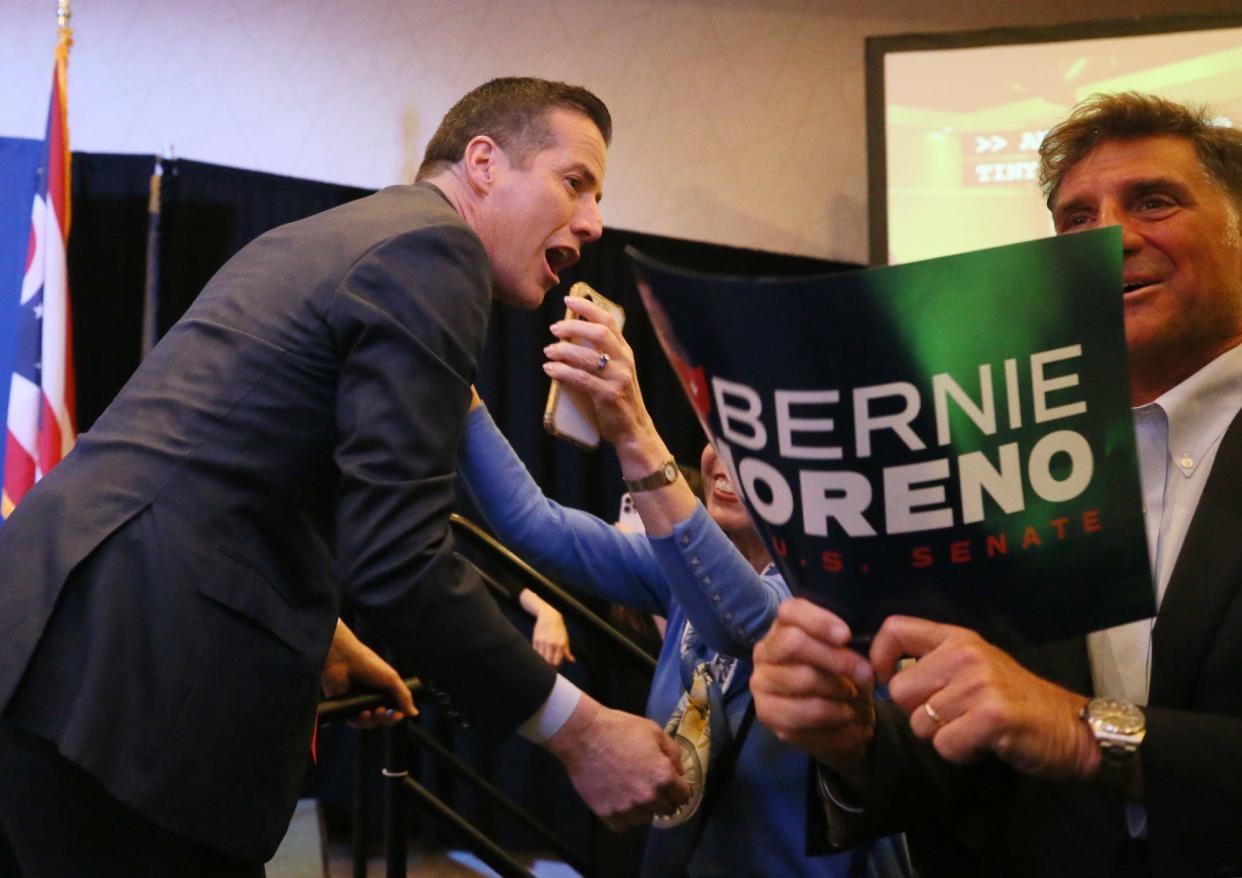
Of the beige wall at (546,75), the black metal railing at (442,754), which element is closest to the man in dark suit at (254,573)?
the black metal railing at (442,754)

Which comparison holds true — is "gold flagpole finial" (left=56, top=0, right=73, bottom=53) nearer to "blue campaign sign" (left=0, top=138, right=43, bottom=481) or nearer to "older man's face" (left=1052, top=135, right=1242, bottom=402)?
"blue campaign sign" (left=0, top=138, right=43, bottom=481)

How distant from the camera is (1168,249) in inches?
49.4

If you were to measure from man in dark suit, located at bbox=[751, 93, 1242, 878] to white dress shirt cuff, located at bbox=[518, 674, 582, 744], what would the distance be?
1.03 ft

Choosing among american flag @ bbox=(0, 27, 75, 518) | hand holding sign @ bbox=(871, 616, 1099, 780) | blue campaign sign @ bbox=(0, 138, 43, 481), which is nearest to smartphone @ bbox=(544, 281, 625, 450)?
hand holding sign @ bbox=(871, 616, 1099, 780)

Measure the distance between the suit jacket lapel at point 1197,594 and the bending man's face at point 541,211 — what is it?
893mm

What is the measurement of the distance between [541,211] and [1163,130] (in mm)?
804

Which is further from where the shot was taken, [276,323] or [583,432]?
[583,432]

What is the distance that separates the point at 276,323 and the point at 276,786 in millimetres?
494

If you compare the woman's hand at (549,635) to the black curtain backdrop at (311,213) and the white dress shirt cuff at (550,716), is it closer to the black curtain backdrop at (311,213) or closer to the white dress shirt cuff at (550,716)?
A: the black curtain backdrop at (311,213)

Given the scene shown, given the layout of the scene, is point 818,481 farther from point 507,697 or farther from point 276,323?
point 276,323

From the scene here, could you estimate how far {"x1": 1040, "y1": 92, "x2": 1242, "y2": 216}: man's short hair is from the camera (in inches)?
51.4

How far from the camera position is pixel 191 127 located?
166 inches

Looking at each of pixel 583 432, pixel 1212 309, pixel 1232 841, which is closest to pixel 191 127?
pixel 583 432

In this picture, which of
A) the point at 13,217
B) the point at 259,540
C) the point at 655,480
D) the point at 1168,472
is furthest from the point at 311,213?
the point at 1168,472
